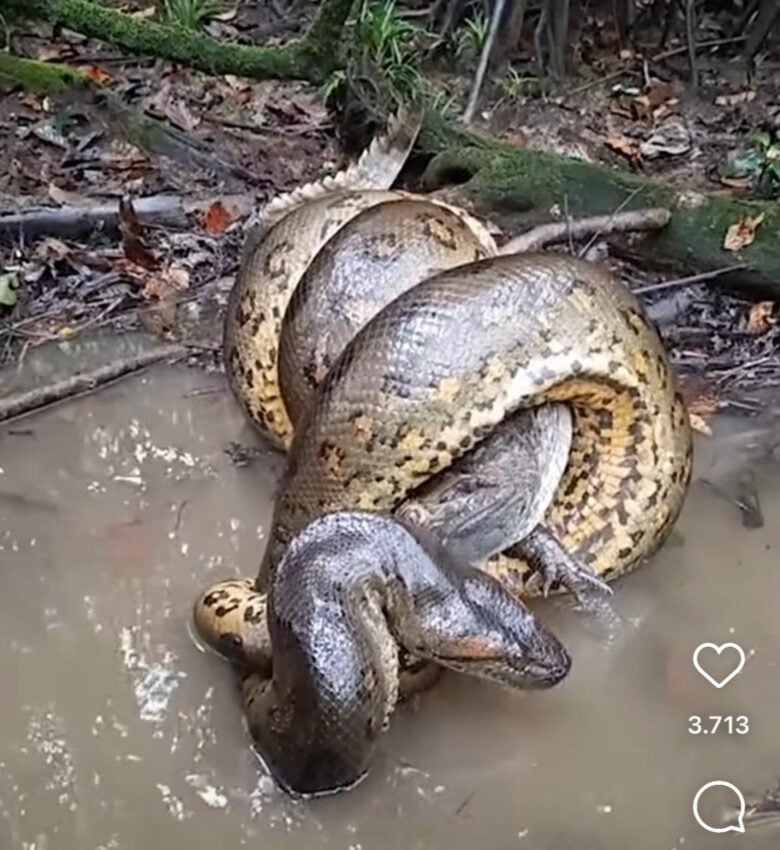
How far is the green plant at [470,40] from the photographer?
7.76 meters

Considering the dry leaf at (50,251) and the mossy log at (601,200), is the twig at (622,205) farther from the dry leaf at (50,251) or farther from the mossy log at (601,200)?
the dry leaf at (50,251)

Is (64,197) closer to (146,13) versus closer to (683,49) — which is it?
(146,13)

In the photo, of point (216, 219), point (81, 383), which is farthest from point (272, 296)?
point (216, 219)

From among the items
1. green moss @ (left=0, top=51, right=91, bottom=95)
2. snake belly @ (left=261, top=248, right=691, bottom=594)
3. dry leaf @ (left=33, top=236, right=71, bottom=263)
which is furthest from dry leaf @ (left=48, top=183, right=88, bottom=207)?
snake belly @ (left=261, top=248, right=691, bottom=594)

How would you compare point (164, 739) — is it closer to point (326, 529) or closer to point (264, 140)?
point (326, 529)

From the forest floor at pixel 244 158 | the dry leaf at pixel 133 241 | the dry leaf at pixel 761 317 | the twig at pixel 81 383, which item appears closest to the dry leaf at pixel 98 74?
the forest floor at pixel 244 158

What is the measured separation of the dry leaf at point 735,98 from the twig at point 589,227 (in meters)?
2.13

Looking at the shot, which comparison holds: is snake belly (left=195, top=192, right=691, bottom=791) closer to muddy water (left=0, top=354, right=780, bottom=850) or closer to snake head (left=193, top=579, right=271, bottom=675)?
snake head (left=193, top=579, right=271, bottom=675)

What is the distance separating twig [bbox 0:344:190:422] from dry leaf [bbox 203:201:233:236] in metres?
0.92

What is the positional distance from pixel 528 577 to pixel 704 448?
40.7 inches

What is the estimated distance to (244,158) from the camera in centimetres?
709

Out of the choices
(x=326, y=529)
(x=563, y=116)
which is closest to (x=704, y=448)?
(x=326, y=529)

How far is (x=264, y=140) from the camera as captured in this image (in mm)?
7309

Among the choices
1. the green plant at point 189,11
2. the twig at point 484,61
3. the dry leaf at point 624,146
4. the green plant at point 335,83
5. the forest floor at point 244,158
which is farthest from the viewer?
A: the green plant at point 189,11
